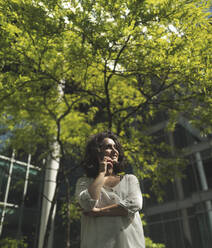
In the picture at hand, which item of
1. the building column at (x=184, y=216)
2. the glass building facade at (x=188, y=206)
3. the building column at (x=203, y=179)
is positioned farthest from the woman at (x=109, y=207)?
the building column at (x=203, y=179)

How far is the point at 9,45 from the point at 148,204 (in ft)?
37.7

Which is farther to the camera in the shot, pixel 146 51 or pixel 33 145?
pixel 33 145

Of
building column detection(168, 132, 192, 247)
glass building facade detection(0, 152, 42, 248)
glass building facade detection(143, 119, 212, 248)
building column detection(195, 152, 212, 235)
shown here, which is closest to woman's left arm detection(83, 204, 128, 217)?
building column detection(168, 132, 192, 247)

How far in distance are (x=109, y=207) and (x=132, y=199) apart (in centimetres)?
21

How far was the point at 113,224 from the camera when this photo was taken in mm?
1844

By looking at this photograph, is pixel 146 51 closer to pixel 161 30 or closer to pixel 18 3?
pixel 161 30

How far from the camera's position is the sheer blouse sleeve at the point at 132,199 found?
6.13 feet

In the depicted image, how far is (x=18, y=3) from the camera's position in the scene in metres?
4.46

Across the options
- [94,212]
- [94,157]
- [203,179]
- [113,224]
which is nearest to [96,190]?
[94,212]

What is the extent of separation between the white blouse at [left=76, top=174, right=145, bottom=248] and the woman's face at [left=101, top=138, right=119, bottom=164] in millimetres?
281

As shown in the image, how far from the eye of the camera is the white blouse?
178 cm

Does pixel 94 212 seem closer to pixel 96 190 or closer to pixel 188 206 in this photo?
pixel 96 190

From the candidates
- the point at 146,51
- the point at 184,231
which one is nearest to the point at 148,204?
the point at 184,231

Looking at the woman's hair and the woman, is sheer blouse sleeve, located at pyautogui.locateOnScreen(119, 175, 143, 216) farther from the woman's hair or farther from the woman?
the woman's hair
